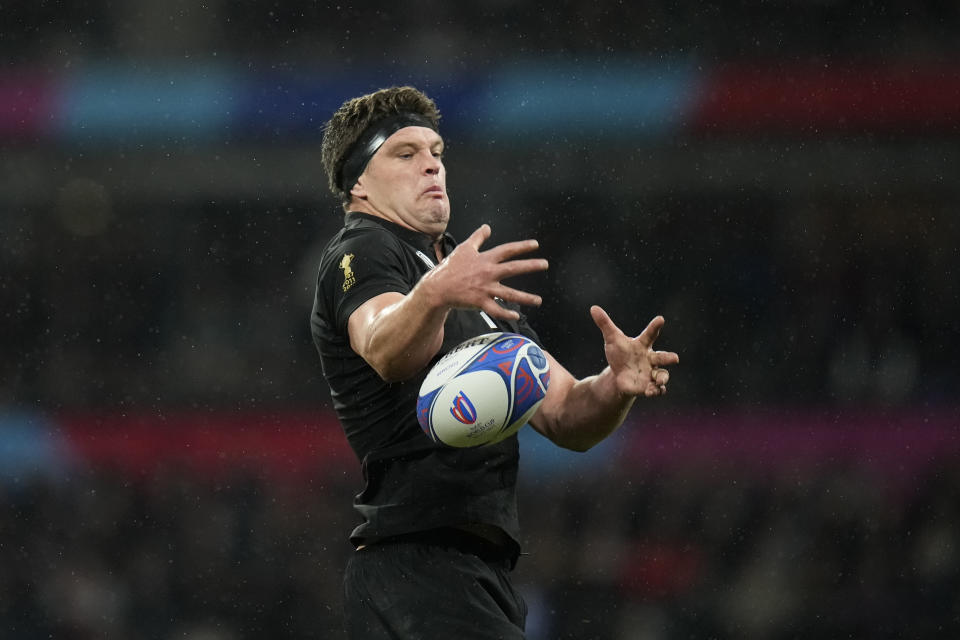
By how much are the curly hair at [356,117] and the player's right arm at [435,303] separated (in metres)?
0.68

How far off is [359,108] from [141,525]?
120 inches

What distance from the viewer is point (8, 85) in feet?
19.5

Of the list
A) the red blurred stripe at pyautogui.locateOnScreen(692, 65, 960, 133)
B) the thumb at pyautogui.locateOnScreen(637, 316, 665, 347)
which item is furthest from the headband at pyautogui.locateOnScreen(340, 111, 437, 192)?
the red blurred stripe at pyautogui.locateOnScreen(692, 65, 960, 133)

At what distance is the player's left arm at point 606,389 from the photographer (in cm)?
235

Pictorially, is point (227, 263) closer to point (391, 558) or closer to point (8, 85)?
point (8, 85)

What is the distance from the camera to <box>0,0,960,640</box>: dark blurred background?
5.20 metres

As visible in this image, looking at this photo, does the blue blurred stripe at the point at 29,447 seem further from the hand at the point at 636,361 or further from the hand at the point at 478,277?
the hand at the point at 478,277

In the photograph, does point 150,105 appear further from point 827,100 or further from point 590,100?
point 827,100

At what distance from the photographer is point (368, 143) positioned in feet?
8.95

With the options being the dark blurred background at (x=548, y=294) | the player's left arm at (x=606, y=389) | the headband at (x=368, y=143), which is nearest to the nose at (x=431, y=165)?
the headband at (x=368, y=143)

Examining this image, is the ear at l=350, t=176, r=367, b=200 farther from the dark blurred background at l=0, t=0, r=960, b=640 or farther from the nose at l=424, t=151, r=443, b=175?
the dark blurred background at l=0, t=0, r=960, b=640

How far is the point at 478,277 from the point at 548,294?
12.1 ft

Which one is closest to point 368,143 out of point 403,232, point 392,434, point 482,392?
point 403,232

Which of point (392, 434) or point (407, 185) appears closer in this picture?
point (392, 434)
